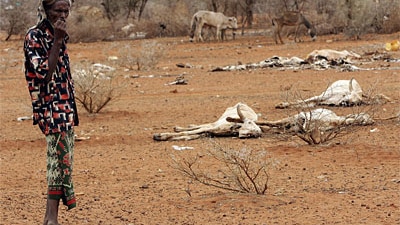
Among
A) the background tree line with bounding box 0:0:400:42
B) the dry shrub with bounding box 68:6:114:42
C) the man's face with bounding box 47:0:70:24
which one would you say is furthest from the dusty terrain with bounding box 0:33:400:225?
the dry shrub with bounding box 68:6:114:42

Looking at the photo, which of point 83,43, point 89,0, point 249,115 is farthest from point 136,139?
point 89,0

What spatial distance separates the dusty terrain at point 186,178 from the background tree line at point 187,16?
51.9 feet

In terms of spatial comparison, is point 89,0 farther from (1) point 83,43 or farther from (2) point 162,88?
A: (2) point 162,88

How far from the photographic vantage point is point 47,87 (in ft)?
15.6

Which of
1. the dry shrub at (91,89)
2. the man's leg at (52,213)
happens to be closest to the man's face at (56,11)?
the man's leg at (52,213)

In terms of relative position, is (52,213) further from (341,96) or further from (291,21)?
(291,21)

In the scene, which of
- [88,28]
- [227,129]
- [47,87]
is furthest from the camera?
[88,28]

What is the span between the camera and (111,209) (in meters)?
5.75

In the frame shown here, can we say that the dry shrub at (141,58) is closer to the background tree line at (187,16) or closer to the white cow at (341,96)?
the white cow at (341,96)

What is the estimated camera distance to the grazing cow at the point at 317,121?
8.30m

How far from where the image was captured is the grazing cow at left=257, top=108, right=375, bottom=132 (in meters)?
8.30

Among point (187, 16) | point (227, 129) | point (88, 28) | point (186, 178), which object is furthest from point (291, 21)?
point (186, 178)

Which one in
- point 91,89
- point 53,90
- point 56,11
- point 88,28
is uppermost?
point 56,11

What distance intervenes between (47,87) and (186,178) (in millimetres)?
2321
